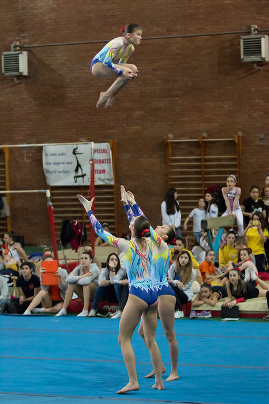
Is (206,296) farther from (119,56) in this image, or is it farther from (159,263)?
(119,56)

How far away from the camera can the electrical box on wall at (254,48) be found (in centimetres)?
1394

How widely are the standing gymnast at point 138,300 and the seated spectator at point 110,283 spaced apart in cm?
326

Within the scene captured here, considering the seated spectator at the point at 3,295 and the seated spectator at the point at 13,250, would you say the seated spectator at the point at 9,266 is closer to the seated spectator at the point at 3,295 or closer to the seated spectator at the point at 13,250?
the seated spectator at the point at 13,250

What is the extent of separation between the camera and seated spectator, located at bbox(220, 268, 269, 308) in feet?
31.5

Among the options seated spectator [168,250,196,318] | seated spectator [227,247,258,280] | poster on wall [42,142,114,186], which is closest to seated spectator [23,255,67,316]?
seated spectator [168,250,196,318]

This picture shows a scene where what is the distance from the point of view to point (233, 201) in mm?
11992

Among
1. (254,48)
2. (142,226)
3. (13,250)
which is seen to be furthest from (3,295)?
(254,48)

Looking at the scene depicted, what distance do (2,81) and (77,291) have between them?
725 centimetres

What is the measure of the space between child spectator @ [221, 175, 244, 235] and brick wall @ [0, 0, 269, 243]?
2444mm

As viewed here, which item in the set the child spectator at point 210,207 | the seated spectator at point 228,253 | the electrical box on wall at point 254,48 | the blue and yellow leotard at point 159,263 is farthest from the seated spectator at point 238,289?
the electrical box on wall at point 254,48

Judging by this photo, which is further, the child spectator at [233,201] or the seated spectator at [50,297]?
the child spectator at [233,201]

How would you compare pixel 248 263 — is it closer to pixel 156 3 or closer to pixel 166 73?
pixel 166 73

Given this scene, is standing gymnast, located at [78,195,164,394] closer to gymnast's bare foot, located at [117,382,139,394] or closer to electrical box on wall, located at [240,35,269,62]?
gymnast's bare foot, located at [117,382,139,394]

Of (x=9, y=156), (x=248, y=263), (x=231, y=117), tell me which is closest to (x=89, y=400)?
(x=248, y=263)
